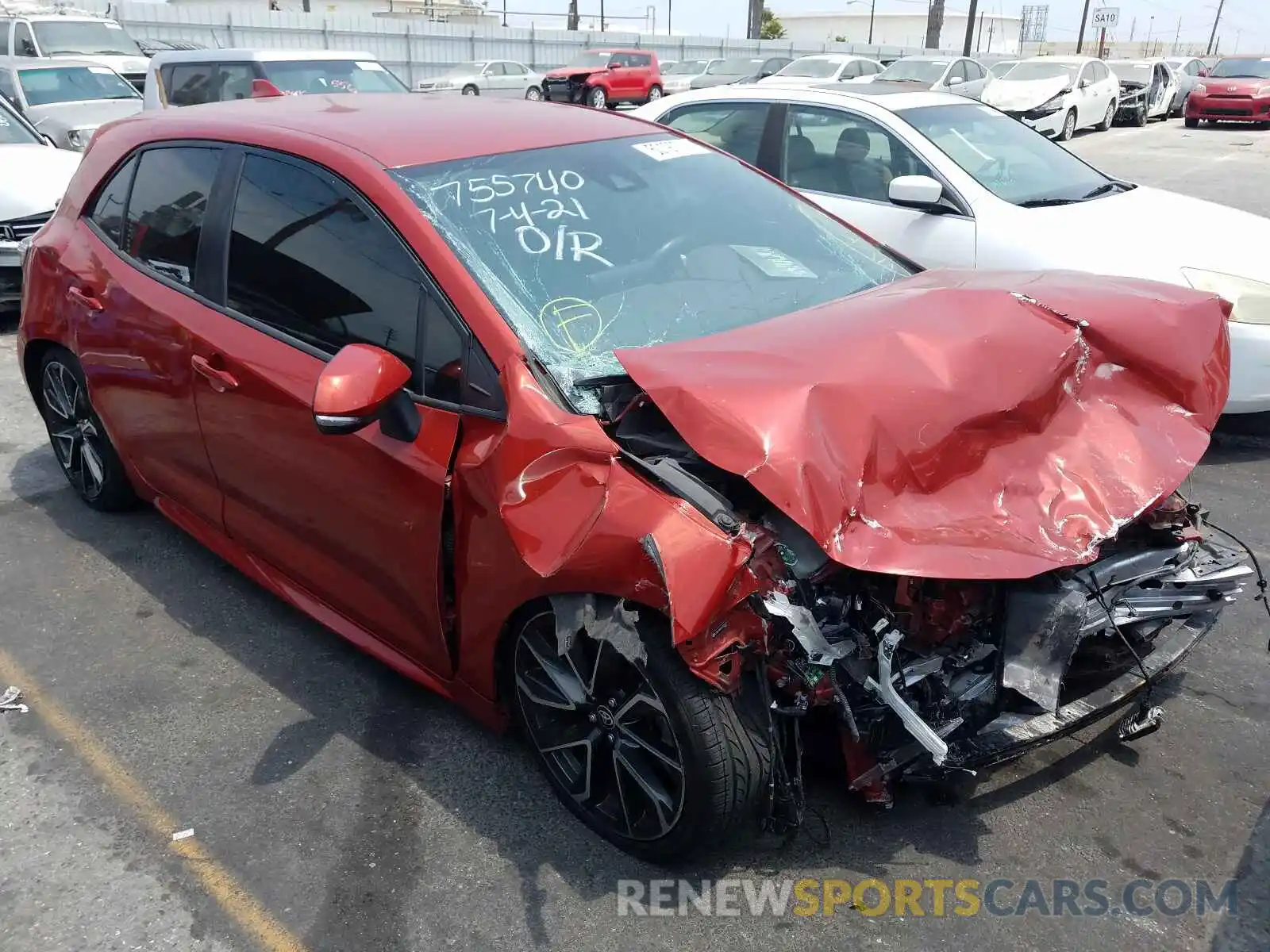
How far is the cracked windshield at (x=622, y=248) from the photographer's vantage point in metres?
2.79

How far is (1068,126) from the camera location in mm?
19297

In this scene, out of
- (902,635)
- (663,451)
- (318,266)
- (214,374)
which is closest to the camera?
(902,635)

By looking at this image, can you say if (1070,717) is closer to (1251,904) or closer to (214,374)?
(1251,904)

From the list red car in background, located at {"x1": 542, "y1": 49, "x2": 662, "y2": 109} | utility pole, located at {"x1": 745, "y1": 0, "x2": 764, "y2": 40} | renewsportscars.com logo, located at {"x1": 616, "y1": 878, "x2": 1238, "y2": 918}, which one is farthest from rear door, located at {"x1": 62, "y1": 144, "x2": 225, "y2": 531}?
utility pole, located at {"x1": 745, "y1": 0, "x2": 764, "y2": 40}

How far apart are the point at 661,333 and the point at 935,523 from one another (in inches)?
37.3

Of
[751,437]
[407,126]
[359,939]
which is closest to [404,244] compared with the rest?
[407,126]

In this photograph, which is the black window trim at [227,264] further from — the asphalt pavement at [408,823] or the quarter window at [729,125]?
the quarter window at [729,125]

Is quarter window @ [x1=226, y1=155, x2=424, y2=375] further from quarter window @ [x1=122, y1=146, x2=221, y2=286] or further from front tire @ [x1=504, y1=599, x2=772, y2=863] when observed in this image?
front tire @ [x1=504, y1=599, x2=772, y2=863]

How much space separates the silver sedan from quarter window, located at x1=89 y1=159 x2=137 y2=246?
25201mm

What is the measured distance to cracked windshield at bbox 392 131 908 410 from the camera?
9.17 feet

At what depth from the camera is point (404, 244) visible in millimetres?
2842

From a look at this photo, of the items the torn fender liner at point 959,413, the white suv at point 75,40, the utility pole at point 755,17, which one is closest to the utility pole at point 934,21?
the utility pole at point 755,17

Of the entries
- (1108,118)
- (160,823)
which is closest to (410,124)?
(160,823)

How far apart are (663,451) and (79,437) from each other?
3.19m
